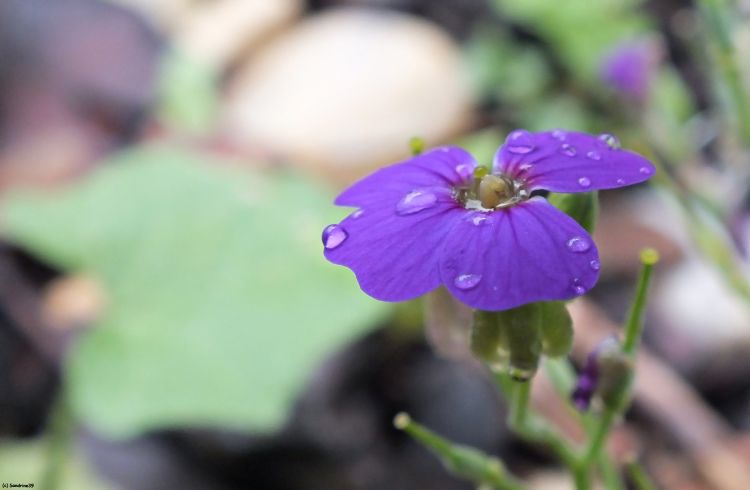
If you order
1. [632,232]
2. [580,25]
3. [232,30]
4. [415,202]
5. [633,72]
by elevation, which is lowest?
[415,202]

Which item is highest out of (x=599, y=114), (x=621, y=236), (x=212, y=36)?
(x=212, y=36)

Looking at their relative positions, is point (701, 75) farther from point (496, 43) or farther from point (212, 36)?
point (212, 36)

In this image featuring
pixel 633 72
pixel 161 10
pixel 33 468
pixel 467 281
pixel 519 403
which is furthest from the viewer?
pixel 161 10

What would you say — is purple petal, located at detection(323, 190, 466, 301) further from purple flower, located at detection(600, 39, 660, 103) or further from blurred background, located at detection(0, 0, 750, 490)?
purple flower, located at detection(600, 39, 660, 103)

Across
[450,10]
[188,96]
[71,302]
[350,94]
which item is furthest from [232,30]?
[71,302]

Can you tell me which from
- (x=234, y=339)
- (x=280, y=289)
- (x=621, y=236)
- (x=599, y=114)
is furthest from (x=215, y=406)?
(x=599, y=114)

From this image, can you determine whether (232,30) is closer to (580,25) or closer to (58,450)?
(580,25)

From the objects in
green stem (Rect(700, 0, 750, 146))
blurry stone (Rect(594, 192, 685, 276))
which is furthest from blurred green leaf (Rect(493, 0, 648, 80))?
green stem (Rect(700, 0, 750, 146))
